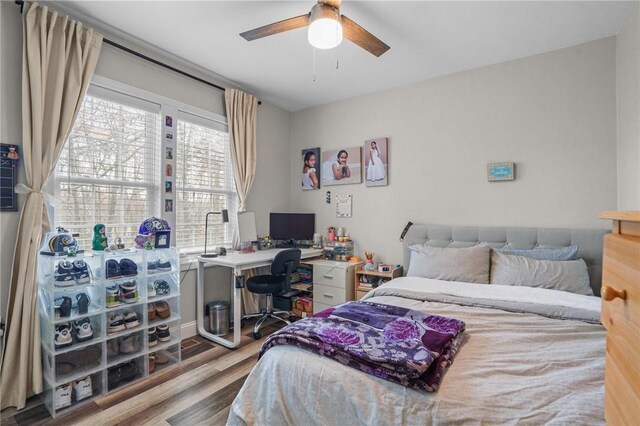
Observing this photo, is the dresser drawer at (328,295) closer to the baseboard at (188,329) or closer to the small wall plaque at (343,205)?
the small wall plaque at (343,205)

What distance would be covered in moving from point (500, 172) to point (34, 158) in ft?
12.1

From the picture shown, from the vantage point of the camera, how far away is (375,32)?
246 cm

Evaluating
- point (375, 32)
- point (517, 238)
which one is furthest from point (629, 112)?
point (375, 32)

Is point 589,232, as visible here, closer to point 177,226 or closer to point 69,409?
point 177,226

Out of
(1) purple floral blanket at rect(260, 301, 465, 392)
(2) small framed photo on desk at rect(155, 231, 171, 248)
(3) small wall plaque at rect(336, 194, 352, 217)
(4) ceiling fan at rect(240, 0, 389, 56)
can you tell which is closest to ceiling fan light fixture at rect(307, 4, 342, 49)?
(4) ceiling fan at rect(240, 0, 389, 56)

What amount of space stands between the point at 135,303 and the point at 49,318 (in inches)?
19.0

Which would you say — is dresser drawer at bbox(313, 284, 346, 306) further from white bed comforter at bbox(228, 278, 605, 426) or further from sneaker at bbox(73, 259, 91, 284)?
sneaker at bbox(73, 259, 91, 284)

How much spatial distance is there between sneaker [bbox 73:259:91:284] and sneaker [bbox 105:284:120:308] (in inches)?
5.8

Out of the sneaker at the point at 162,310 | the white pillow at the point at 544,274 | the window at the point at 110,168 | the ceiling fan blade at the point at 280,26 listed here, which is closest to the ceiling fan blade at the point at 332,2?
the ceiling fan blade at the point at 280,26

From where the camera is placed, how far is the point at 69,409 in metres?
1.96

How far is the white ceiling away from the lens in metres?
2.16

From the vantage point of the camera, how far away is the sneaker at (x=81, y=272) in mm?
2081

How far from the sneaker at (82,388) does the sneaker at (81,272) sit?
0.65 metres

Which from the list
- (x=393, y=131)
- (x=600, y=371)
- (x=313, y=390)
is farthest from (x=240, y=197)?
(x=600, y=371)
